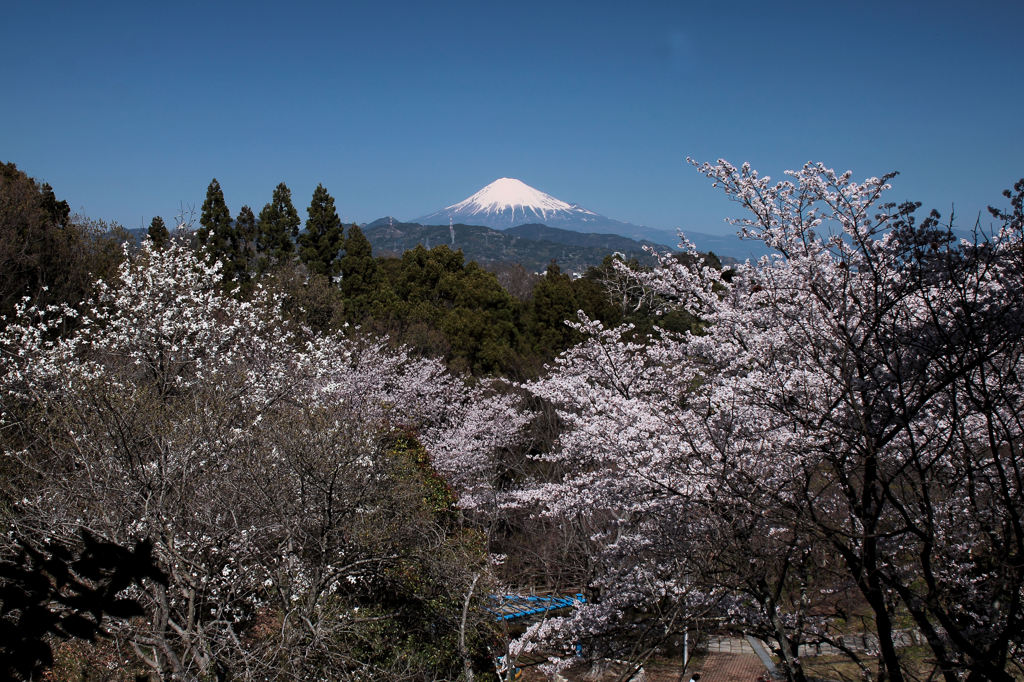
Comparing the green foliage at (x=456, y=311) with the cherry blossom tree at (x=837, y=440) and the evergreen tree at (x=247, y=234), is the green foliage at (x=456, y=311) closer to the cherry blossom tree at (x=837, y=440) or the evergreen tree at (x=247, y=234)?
the evergreen tree at (x=247, y=234)

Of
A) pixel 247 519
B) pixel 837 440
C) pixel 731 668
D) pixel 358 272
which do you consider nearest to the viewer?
pixel 837 440

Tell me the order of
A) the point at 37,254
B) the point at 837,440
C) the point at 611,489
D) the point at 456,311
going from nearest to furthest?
the point at 837,440 < the point at 611,489 < the point at 37,254 < the point at 456,311

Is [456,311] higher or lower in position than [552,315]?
higher

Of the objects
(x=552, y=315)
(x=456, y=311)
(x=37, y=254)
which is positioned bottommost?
(x=552, y=315)

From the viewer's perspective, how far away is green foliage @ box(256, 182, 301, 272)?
2609 centimetres

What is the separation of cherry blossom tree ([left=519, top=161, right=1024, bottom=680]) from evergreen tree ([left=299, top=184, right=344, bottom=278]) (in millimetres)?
20753

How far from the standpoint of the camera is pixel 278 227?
2633 cm

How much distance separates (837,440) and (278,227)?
2546 centimetres

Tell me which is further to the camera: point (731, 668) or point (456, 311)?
point (456, 311)

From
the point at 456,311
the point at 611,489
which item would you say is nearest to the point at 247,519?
the point at 611,489

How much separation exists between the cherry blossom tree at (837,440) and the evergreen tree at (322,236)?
20753 mm

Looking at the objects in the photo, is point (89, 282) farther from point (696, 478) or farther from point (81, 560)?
point (81, 560)

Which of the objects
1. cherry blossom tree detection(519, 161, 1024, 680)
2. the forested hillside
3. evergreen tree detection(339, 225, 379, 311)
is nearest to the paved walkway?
the forested hillside

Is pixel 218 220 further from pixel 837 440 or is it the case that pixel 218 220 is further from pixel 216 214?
pixel 837 440
